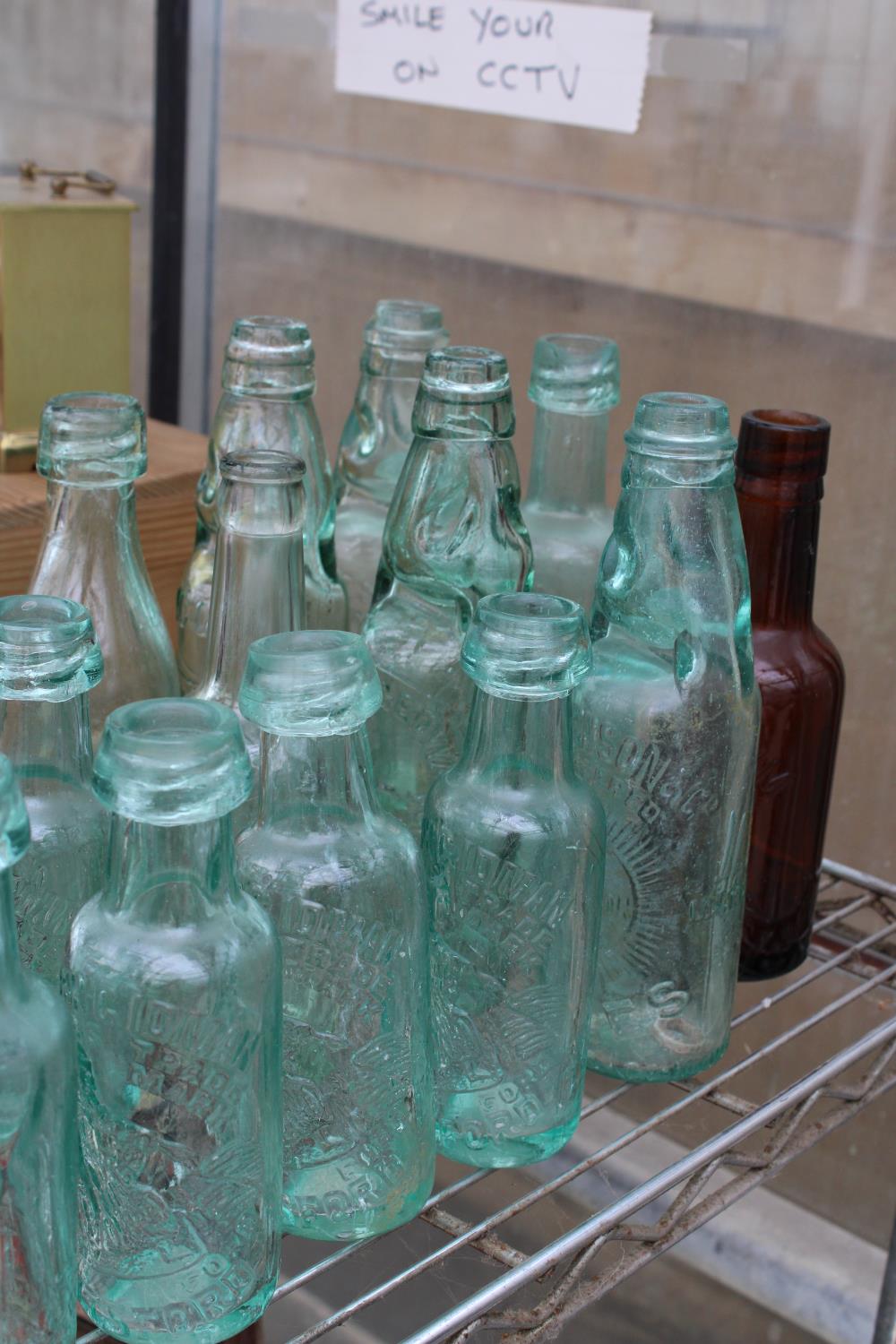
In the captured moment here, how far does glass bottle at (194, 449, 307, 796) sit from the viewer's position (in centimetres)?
41

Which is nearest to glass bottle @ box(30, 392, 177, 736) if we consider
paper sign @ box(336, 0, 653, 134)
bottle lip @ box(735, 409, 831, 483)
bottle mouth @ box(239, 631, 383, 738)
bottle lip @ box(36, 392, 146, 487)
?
bottle lip @ box(36, 392, 146, 487)

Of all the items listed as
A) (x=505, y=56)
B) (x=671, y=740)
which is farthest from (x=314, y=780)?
(x=505, y=56)

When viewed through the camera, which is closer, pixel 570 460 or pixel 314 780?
pixel 314 780

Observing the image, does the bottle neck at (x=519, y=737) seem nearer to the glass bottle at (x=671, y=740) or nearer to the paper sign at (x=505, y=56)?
the glass bottle at (x=671, y=740)

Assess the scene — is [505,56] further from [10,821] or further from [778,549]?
[10,821]

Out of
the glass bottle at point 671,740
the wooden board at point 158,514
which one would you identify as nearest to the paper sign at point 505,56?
the wooden board at point 158,514

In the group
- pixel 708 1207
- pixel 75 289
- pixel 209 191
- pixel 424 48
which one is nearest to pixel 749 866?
pixel 708 1207

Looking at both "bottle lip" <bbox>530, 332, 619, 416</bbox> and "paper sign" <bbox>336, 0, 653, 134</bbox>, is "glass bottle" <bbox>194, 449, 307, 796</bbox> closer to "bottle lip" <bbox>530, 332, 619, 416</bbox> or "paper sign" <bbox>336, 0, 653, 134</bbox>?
"bottle lip" <bbox>530, 332, 619, 416</bbox>

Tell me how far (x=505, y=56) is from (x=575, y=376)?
0.38m

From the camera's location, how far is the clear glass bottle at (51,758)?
355 millimetres

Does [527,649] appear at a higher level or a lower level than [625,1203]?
higher

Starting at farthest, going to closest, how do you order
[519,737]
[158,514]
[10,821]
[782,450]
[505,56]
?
[505,56], [158,514], [782,450], [519,737], [10,821]

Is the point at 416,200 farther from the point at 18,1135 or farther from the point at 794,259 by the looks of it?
the point at 18,1135

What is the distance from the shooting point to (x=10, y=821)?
293mm
